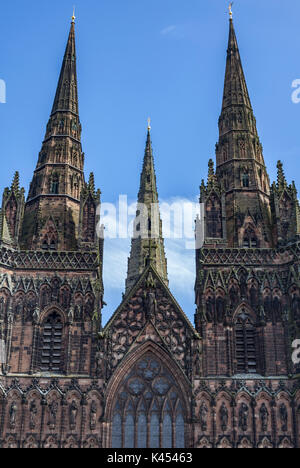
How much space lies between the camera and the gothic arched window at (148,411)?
37.5 metres

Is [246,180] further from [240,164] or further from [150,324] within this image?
[150,324]

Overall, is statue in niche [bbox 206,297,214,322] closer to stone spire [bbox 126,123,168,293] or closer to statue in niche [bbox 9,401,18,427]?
statue in niche [bbox 9,401,18,427]

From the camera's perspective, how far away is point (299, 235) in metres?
41.6

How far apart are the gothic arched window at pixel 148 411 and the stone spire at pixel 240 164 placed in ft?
31.7

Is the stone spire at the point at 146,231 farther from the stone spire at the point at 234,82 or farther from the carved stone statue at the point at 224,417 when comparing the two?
the carved stone statue at the point at 224,417

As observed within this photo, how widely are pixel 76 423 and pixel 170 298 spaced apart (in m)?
8.69

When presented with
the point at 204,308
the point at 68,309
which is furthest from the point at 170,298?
the point at 68,309

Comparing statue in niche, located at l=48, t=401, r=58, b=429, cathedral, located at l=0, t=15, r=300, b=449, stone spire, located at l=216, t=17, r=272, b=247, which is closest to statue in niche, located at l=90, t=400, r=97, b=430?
cathedral, located at l=0, t=15, r=300, b=449

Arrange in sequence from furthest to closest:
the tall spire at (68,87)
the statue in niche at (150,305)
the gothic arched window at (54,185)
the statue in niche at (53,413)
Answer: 1. the tall spire at (68,87)
2. the gothic arched window at (54,185)
3. the statue in niche at (150,305)
4. the statue in niche at (53,413)

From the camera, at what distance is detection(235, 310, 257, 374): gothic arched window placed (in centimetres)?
3934

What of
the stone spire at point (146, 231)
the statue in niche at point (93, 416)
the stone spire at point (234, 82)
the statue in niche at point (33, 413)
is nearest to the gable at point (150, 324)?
the statue in niche at point (93, 416)

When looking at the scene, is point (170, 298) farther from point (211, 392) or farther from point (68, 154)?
point (68, 154)

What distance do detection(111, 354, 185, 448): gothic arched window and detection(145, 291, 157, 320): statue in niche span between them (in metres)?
2.66

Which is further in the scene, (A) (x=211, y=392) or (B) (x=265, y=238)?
(B) (x=265, y=238)
